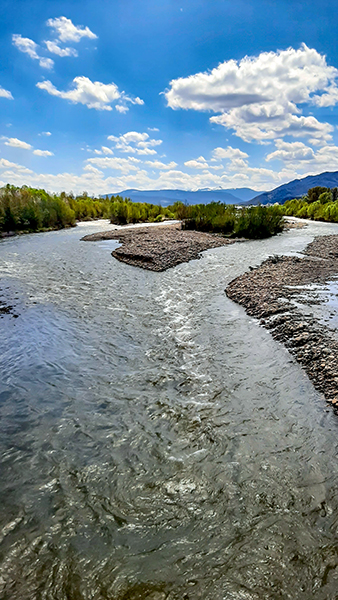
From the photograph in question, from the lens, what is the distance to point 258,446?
4.84 metres

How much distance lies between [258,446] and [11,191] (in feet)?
130

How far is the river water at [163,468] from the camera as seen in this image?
314cm

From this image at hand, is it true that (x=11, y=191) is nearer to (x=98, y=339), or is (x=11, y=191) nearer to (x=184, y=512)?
(x=98, y=339)

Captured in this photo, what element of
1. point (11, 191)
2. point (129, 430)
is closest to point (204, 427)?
point (129, 430)

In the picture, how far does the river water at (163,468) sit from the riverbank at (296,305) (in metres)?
0.40

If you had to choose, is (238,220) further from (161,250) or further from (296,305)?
(296,305)

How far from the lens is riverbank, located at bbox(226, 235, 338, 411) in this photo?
679 centimetres

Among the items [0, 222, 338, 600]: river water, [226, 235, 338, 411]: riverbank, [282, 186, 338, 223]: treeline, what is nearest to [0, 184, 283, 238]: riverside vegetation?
[226, 235, 338, 411]: riverbank

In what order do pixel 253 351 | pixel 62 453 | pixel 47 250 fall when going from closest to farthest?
1. pixel 62 453
2. pixel 253 351
3. pixel 47 250

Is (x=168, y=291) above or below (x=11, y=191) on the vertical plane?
below

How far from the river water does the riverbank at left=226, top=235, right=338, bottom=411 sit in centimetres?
40

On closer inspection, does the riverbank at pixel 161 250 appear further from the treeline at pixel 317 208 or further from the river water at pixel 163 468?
the treeline at pixel 317 208

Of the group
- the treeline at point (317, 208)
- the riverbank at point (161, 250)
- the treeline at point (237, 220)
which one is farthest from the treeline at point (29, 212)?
the treeline at point (317, 208)

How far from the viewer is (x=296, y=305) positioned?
34.5 ft
